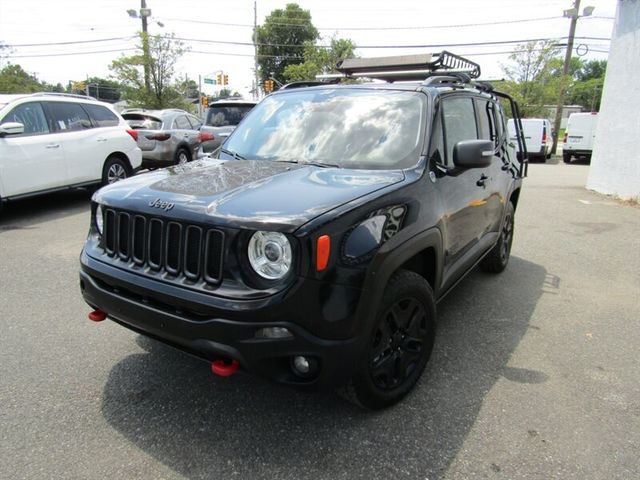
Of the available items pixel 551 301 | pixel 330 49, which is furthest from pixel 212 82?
pixel 551 301

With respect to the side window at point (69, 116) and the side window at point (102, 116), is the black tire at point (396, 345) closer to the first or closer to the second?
the side window at point (69, 116)

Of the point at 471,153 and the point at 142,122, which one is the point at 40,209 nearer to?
the point at 142,122

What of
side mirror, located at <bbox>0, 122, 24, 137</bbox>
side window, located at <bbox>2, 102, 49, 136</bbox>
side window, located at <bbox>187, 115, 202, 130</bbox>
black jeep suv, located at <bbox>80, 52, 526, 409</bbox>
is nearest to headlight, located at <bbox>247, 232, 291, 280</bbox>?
black jeep suv, located at <bbox>80, 52, 526, 409</bbox>

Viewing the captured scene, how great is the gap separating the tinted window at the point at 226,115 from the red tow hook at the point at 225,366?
10.5m

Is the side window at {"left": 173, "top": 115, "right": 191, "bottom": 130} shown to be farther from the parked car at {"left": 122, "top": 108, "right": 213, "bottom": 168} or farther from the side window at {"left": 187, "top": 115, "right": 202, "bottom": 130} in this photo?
the side window at {"left": 187, "top": 115, "right": 202, "bottom": 130}

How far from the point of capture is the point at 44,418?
2625mm

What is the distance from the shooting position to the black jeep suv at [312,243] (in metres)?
2.16

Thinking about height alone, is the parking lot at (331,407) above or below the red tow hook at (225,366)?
below

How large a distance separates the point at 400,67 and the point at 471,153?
6.66 ft

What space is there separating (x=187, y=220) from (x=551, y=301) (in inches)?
144

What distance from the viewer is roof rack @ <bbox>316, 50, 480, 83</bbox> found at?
4590 mm

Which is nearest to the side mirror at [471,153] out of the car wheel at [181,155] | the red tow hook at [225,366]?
the red tow hook at [225,366]

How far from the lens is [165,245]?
7.84 ft

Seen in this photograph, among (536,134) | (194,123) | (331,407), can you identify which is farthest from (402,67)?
(536,134)
